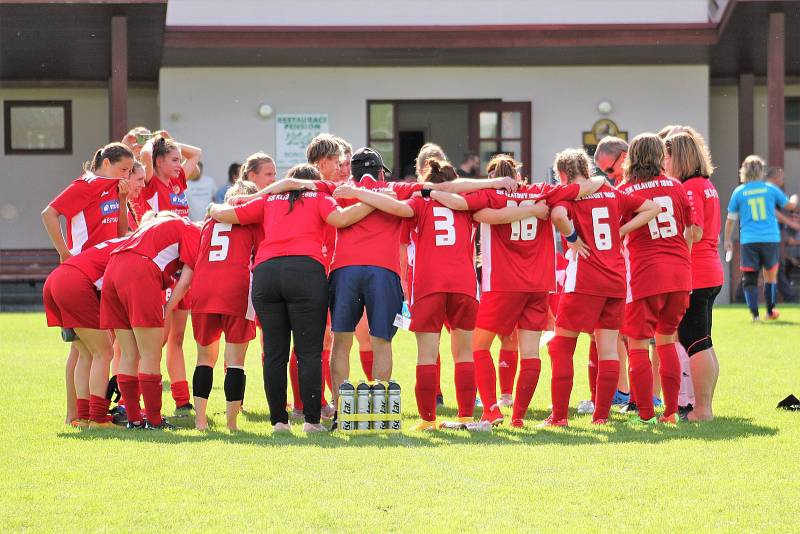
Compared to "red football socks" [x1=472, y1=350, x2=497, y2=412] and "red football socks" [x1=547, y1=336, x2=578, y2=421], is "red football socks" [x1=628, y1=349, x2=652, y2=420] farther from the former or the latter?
"red football socks" [x1=472, y1=350, x2=497, y2=412]

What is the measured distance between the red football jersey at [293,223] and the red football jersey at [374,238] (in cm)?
12

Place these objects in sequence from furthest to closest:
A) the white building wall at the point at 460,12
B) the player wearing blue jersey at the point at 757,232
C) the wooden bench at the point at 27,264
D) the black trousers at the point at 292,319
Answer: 1. the white building wall at the point at 460,12
2. the wooden bench at the point at 27,264
3. the player wearing blue jersey at the point at 757,232
4. the black trousers at the point at 292,319

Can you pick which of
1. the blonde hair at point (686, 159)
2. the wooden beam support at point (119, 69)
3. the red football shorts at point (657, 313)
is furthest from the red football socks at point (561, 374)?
the wooden beam support at point (119, 69)

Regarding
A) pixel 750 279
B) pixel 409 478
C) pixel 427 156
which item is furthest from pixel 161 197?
pixel 750 279

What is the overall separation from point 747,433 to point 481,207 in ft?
6.96

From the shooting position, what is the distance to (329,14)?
66.1 ft

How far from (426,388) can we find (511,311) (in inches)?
29.2

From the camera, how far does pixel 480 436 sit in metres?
7.55

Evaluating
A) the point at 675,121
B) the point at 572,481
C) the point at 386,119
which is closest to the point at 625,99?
the point at 675,121

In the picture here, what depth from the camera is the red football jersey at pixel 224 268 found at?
7.95 metres

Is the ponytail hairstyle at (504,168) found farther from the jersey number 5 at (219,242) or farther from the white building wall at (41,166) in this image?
the white building wall at (41,166)

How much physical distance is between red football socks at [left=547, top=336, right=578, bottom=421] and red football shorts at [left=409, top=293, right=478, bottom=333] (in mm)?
564

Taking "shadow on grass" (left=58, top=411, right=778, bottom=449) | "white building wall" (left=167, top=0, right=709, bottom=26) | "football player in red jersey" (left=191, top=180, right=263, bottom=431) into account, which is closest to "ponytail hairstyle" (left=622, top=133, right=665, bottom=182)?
"shadow on grass" (left=58, top=411, right=778, bottom=449)

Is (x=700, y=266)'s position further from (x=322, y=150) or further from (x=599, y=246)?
(x=322, y=150)
